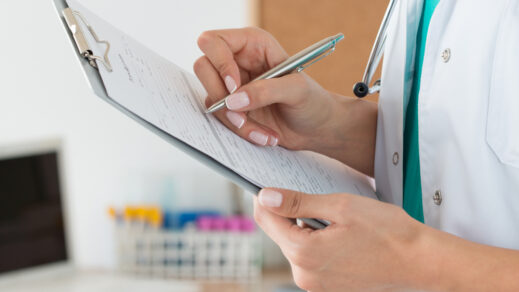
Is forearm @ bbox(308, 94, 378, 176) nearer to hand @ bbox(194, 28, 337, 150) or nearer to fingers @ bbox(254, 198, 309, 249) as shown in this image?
hand @ bbox(194, 28, 337, 150)

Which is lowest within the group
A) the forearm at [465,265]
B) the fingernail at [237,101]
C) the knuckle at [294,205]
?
the forearm at [465,265]

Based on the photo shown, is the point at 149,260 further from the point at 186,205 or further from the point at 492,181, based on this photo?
the point at 492,181

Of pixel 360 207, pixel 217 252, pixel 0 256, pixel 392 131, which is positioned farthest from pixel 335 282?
pixel 0 256

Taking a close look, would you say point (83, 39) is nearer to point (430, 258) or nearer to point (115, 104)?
point (115, 104)

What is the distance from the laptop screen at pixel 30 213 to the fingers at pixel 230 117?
4.13 feet

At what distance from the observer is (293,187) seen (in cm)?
45

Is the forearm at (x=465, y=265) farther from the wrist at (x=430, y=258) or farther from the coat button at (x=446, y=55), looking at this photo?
the coat button at (x=446, y=55)

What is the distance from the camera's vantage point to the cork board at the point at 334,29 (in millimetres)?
1405

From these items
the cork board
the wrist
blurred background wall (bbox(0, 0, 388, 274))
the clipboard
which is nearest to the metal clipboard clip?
the clipboard

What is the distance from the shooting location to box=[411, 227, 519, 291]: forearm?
1.30 ft

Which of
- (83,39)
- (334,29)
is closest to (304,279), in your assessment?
(83,39)

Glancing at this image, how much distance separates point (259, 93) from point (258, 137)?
44mm

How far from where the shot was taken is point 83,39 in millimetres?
402

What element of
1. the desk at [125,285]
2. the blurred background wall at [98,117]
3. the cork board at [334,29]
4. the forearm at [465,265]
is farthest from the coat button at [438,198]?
the blurred background wall at [98,117]
